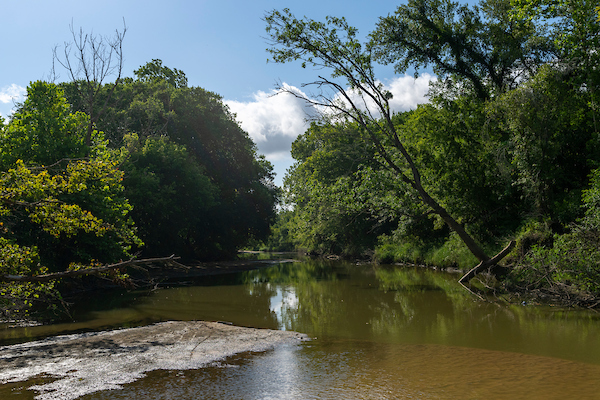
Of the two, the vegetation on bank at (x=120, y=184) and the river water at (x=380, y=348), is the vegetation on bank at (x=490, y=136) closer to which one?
the river water at (x=380, y=348)

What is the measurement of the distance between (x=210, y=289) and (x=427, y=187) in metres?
11.0

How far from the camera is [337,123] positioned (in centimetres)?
1536

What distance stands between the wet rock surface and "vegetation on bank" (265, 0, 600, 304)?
305 inches

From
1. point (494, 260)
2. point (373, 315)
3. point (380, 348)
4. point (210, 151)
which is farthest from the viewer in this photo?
point (210, 151)

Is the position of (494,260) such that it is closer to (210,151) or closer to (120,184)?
(120,184)

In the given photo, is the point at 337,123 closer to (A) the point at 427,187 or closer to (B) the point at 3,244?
(A) the point at 427,187

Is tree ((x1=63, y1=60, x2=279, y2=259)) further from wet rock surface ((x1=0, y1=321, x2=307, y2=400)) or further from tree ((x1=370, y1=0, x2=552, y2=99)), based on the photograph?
wet rock surface ((x1=0, y1=321, x2=307, y2=400))

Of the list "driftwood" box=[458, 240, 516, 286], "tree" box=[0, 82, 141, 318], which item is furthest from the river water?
"tree" box=[0, 82, 141, 318]

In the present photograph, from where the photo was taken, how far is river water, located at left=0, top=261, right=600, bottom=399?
222 inches

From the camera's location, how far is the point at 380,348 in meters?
7.93

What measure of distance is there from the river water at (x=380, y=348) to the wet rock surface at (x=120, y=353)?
366 millimetres

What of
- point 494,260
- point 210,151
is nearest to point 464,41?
point 494,260

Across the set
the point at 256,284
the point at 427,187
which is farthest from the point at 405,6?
the point at 256,284

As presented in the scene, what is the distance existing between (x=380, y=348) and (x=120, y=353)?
471 cm
